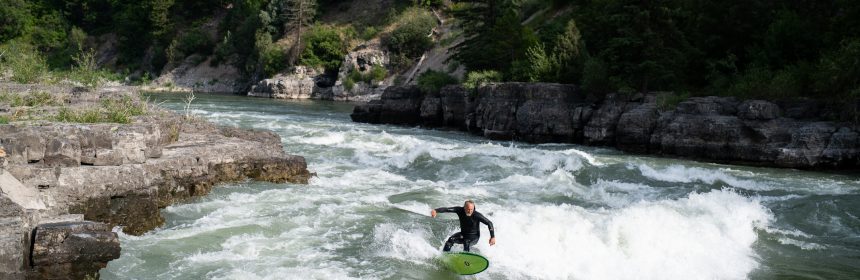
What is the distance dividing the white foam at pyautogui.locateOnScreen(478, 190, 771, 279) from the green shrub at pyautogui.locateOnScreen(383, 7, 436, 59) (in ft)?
169

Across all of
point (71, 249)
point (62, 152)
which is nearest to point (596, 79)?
point (62, 152)

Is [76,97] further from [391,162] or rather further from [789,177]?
[789,177]

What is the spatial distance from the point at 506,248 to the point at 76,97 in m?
13.6

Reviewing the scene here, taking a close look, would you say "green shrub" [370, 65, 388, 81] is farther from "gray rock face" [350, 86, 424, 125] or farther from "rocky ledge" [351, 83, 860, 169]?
"rocky ledge" [351, 83, 860, 169]

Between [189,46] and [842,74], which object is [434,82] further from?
[189,46]

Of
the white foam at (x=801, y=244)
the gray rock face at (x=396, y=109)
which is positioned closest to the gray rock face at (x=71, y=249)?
the white foam at (x=801, y=244)

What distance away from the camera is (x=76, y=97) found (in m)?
18.0

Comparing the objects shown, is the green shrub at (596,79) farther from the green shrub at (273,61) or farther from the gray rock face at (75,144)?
the green shrub at (273,61)

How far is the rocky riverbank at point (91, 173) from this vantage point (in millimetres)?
8281

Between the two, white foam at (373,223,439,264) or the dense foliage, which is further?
the dense foliage

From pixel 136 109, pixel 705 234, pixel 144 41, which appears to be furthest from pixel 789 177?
pixel 144 41

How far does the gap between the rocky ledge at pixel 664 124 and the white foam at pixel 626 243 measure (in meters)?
8.83

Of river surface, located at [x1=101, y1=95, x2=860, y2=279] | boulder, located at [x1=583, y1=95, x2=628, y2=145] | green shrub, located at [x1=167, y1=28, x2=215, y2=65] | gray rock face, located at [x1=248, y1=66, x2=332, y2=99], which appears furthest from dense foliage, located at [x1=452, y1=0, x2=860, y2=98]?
green shrub, located at [x1=167, y1=28, x2=215, y2=65]

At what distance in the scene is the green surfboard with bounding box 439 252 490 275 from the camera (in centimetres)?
977
